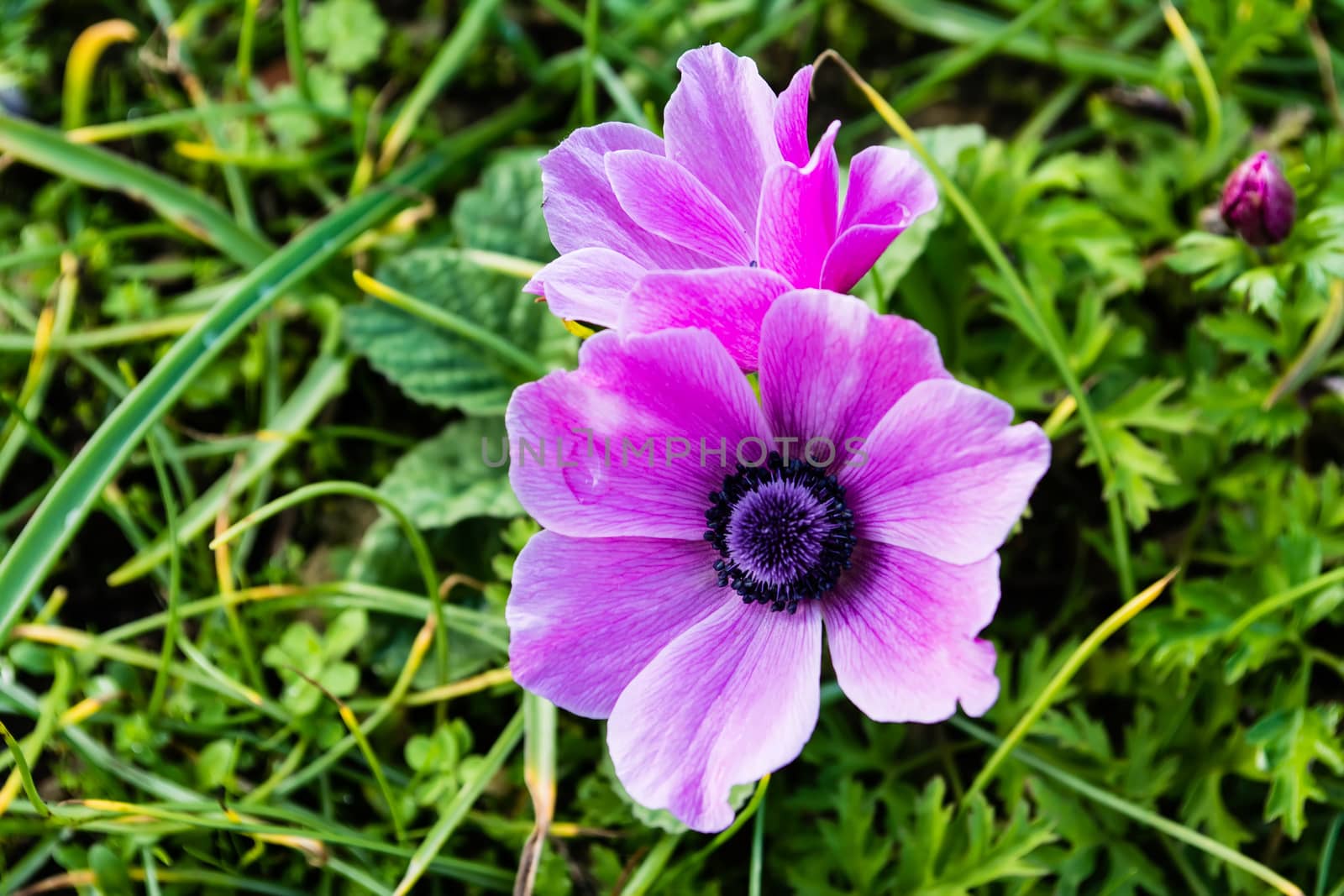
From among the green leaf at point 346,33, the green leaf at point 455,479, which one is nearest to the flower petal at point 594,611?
the green leaf at point 455,479

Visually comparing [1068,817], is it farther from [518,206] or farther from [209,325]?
[209,325]

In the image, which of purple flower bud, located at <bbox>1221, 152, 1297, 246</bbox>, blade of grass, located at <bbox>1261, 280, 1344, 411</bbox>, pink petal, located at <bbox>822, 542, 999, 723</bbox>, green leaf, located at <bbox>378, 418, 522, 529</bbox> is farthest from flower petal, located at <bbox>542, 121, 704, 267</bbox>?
blade of grass, located at <bbox>1261, 280, 1344, 411</bbox>

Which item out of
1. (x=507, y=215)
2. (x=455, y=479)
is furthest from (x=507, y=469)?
(x=507, y=215)

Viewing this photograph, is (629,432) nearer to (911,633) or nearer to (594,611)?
(594,611)

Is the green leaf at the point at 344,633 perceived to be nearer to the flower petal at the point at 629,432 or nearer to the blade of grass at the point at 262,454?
the blade of grass at the point at 262,454

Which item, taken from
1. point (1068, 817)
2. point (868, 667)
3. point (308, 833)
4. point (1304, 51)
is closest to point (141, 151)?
point (308, 833)

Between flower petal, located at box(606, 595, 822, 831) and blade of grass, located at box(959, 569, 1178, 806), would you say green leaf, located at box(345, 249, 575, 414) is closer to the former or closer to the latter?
flower petal, located at box(606, 595, 822, 831)
